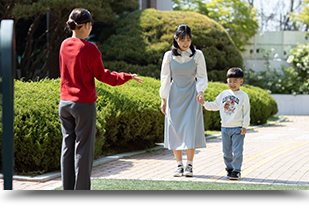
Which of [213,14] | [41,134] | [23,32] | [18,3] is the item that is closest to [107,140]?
[41,134]

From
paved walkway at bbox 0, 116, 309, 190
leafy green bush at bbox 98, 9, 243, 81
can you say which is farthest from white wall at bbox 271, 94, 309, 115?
paved walkway at bbox 0, 116, 309, 190

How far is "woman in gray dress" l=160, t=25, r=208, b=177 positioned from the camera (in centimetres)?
505

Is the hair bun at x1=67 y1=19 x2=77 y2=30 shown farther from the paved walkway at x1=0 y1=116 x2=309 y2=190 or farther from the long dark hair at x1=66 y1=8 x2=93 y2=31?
the paved walkway at x1=0 y1=116 x2=309 y2=190

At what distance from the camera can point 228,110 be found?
16.0 ft

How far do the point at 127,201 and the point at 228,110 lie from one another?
168cm

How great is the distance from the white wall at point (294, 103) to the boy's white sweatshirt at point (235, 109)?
604 inches

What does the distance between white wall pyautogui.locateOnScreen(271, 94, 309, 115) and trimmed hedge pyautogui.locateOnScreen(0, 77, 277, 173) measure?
40.4 feet

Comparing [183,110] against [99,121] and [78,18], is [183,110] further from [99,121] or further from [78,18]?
[78,18]

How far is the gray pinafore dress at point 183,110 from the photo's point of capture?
5066mm

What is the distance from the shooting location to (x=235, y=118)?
4.84m

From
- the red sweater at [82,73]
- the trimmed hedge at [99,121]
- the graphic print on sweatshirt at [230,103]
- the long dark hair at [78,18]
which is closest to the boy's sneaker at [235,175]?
the graphic print on sweatshirt at [230,103]

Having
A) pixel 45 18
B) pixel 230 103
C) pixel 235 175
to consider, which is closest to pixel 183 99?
pixel 230 103

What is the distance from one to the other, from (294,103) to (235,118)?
624 inches

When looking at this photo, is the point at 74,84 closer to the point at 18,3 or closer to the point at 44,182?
the point at 44,182
